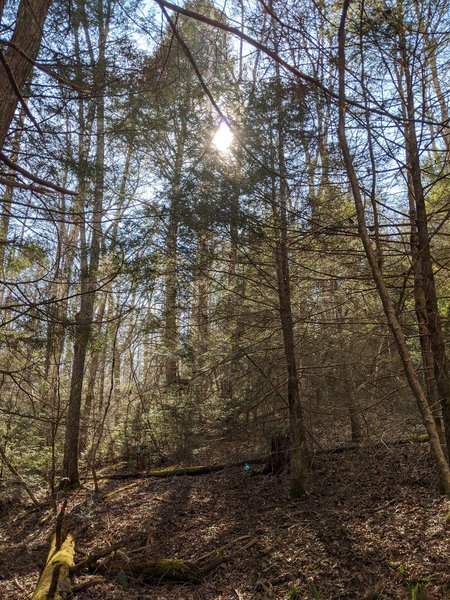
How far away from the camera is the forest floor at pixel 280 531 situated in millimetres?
4172

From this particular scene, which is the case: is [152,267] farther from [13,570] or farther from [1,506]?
[1,506]

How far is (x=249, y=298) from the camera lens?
6961 millimetres

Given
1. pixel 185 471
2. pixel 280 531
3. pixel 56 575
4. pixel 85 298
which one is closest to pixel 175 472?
pixel 185 471

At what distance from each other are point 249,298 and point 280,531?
345 centimetres

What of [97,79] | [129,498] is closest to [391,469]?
[129,498]

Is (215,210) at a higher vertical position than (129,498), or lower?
higher

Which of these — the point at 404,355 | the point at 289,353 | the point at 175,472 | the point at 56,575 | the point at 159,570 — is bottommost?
the point at 159,570

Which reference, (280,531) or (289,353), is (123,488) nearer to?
(280,531)

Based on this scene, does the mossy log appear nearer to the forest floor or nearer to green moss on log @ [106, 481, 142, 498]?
the forest floor

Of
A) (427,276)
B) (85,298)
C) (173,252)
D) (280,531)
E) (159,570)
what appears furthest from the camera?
(85,298)

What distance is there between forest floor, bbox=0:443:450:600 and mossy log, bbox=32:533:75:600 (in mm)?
215

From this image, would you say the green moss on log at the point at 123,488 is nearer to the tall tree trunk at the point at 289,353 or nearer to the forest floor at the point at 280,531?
the forest floor at the point at 280,531

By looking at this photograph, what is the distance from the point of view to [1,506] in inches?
358

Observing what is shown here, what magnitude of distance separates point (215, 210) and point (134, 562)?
4.85 metres
